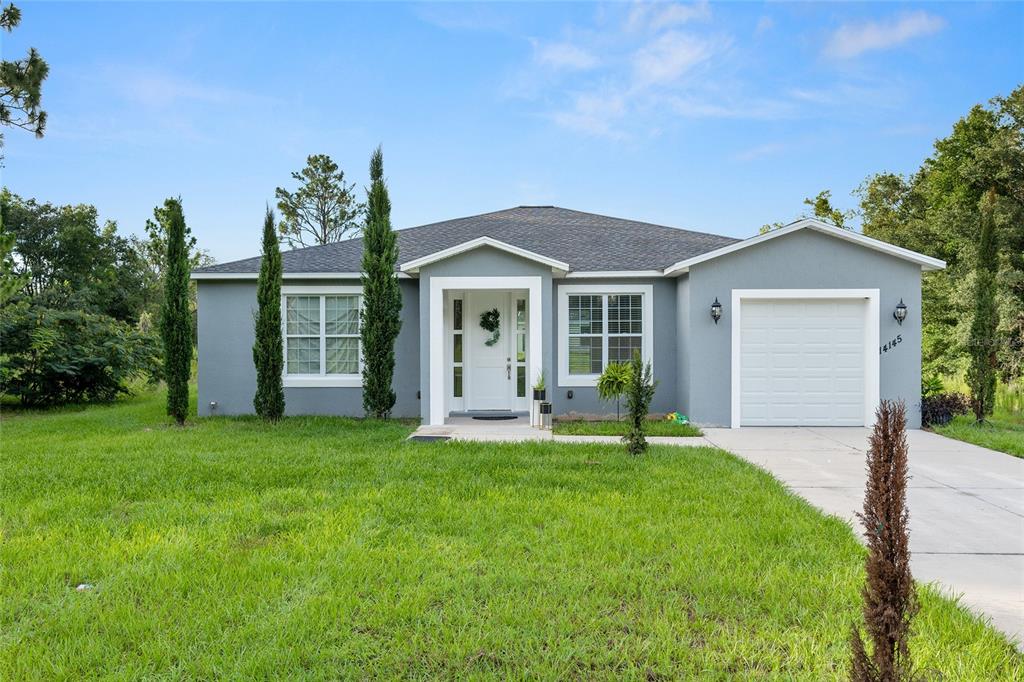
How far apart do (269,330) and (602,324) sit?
669cm

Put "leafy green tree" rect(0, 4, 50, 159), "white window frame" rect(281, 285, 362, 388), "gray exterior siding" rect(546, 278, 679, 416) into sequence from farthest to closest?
"leafy green tree" rect(0, 4, 50, 159) < "white window frame" rect(281, 285, 362, 388) < "gray exterior siding" rect(546, 278, 679, 416)

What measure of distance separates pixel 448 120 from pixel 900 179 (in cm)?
2337

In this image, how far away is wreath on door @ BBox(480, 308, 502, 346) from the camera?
39.1ft

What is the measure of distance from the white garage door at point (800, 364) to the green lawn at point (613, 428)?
1.47 meters

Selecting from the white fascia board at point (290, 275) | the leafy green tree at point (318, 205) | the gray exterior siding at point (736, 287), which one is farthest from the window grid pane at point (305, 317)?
the leafy green tree at point (318, 205)

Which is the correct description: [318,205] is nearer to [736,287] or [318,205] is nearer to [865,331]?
[736,287]

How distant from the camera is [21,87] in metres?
13.7

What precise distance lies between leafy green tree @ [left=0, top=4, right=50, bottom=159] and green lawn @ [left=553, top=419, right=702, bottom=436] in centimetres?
1498

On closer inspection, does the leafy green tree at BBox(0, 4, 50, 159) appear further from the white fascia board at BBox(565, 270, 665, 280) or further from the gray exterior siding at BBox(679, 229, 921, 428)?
the gray exterior siding at BBox(679, 229, 921, 428)

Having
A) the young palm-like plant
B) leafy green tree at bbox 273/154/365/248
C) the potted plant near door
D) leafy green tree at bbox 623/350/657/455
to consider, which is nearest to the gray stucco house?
the potted plant near door

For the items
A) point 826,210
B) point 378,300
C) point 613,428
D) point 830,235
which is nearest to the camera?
point 613,428

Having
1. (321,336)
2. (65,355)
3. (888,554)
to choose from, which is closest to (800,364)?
(888,554)

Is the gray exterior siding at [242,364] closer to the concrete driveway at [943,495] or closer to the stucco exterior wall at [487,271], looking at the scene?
the stucco exterior wall at [487,271]

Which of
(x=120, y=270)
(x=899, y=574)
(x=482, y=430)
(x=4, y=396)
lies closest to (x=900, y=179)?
(x=482, y=430)
